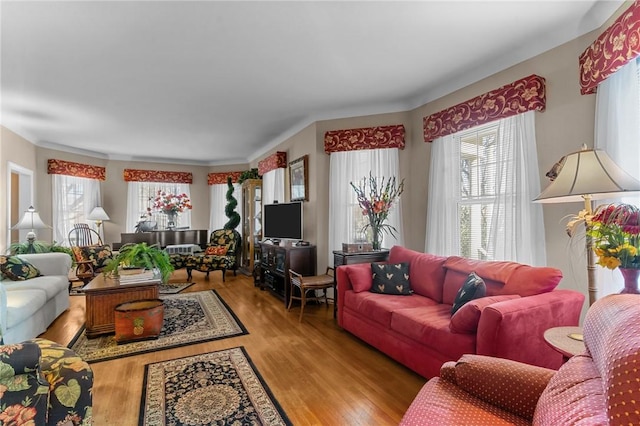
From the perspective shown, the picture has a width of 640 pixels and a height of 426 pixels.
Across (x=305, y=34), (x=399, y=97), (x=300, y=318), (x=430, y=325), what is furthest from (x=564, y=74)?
(x=300, y=318)

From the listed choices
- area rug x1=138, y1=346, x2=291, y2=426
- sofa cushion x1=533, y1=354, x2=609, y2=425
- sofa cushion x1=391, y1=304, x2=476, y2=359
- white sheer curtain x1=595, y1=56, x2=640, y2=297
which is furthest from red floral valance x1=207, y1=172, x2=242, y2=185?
sofa cushion x1=533, y1=354, x2=609, y2=425

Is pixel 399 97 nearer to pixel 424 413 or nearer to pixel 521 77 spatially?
pixel 521 77

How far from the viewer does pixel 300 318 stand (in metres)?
3.62

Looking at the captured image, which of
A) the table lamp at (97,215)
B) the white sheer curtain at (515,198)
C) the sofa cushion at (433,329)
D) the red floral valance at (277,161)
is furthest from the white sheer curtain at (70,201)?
the white sheer curtain at (515,198)

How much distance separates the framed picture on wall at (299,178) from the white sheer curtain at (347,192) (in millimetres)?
454

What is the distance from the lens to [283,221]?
4910 millimetres

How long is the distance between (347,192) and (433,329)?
7.99 feet

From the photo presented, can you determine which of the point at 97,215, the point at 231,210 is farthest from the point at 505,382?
the point at 97,215

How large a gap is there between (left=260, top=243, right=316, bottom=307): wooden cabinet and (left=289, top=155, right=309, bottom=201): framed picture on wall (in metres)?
0.83

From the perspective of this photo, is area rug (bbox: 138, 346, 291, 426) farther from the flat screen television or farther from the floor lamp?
the flat screen television

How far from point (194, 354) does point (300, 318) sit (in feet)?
4.01

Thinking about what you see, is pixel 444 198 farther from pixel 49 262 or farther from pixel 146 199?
pixel 146 199

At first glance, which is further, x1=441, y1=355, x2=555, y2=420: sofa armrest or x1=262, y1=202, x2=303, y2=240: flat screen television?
x1=262, y1=202, x2=303, y2=240: flat screen television

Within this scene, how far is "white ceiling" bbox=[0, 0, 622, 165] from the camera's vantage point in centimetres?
219
